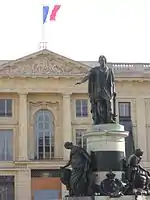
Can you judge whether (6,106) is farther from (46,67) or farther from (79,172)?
(79,172)

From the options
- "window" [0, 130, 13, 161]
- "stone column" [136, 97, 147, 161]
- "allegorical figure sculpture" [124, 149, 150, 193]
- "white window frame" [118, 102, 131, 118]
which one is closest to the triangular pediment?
"white window frame" [118, 102, 131, 118]

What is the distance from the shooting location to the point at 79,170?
50.5ft

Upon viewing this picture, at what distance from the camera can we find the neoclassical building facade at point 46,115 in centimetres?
5466

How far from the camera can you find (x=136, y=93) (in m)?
58.3

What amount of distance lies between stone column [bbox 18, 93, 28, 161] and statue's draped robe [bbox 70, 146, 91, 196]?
1558 inches

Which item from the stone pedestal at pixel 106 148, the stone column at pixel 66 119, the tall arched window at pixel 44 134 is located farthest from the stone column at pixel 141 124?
the stone pedestal at pixel 106 148

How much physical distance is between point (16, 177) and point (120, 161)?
39.9 metres

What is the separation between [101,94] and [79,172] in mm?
2439

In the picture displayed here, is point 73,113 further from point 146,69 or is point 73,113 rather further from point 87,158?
point 87,158

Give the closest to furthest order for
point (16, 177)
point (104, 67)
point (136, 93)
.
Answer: point (104, 67) → point (16, 177) → point (136, 93)

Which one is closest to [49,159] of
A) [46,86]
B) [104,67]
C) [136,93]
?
[46,86]

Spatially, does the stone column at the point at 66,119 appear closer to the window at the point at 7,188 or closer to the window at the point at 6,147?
the window at the point at 6,147

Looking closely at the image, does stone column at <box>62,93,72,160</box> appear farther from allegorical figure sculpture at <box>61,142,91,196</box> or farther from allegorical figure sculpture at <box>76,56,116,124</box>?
allegorical figure sculpture at <box>61,142,91,196</box>

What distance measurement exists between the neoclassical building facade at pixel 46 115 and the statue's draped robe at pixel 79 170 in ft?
128
